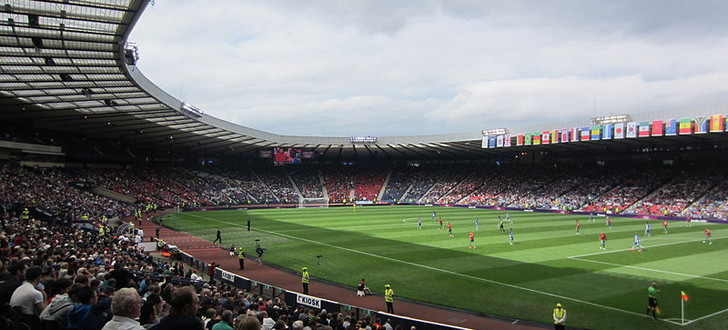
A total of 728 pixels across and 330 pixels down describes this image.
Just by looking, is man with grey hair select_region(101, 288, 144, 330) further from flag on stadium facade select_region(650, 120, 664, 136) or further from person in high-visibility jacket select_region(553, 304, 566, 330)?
flag on stadium facade select_region(650, 120, 664, 136)

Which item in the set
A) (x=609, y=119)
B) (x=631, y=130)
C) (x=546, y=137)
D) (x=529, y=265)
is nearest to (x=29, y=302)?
(x=529, y=265)

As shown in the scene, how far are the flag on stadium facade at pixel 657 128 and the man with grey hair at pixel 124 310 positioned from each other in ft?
203

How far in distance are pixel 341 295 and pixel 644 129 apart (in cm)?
4887

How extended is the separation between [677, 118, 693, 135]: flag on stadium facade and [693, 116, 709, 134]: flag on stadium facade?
1.48ft

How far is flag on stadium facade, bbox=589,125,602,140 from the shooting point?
60.9 meters

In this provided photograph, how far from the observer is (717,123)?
50.4 meters

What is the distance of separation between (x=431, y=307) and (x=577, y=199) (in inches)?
2255

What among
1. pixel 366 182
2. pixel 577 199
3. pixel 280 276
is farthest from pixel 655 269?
pixel 366 182

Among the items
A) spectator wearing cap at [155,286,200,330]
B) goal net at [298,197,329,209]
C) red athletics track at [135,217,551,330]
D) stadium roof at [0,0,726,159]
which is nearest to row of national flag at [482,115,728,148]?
stadium roof at [0,0,726,159]

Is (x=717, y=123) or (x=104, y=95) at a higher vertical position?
(x=717, y=123)

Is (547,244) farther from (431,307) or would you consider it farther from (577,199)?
Result: (577,199)

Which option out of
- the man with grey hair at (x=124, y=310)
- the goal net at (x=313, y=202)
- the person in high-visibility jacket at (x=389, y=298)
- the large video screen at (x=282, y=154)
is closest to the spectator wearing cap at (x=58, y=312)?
the man with grey hair at (x=124, y=310)

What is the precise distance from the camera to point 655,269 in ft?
89.6

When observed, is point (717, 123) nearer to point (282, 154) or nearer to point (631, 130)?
point (631, 130)
